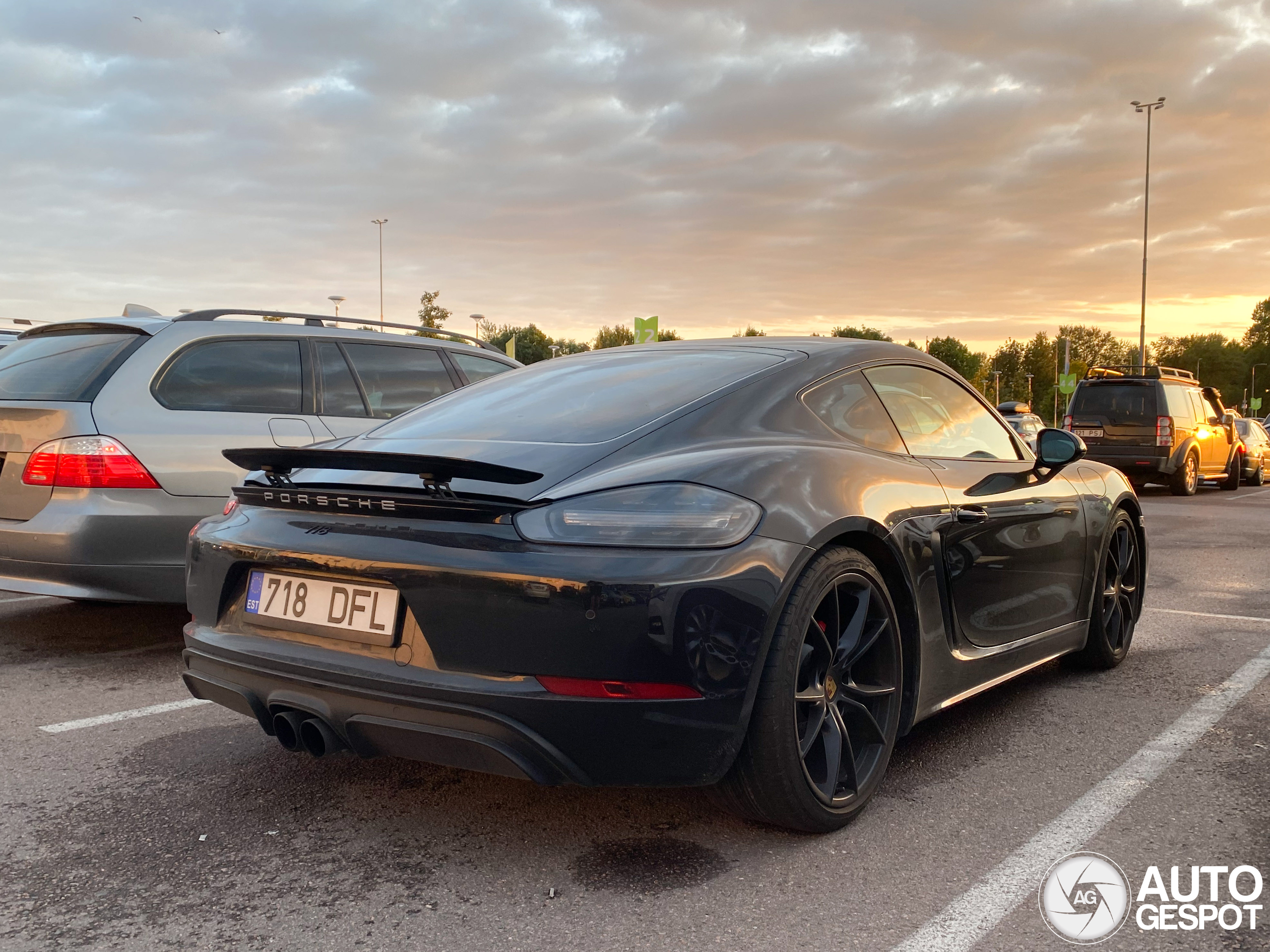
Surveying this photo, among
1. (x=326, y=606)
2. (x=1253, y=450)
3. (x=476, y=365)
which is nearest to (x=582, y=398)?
(x=326, y=606)

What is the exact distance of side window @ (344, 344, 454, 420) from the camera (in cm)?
599

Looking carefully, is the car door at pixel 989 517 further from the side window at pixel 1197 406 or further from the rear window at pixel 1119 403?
the side window at pixel 1197 406

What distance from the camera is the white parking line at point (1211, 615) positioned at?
6.14 m

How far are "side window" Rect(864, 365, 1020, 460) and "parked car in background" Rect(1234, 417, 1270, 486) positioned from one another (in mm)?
19950

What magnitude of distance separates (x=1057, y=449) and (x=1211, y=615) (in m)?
2.84

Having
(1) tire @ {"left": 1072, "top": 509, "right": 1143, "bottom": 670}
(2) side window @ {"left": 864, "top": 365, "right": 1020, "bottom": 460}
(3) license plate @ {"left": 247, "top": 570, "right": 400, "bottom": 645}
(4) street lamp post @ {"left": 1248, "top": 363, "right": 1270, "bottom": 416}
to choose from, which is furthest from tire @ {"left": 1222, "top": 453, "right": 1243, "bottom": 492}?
(4) street lamp post @ {"left": 1248, "top": 363, "right": 1270, "bottom": 416}

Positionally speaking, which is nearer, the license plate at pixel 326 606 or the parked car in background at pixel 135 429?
the license plate at pixel 326 606

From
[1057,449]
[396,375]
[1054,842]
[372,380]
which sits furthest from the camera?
[396,375]

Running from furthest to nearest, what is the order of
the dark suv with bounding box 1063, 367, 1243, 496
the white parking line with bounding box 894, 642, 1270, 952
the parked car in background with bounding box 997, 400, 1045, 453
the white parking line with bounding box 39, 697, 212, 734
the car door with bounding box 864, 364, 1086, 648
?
the parked car in background with bounding box 997, 400, 1045, 453
the dark suv with bounding box 1063, 367, 1243, 496
the white parking line with bounding box 39, 697, 212, 734
the car door with bounding box 864, 364, 1086, 648
the white parking line with bounding box 894, 642, 1270, 952

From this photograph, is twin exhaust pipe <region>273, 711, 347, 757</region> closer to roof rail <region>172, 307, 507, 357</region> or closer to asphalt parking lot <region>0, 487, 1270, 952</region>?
asphalt parking lot <region>0, 487, 1270, 952</region>

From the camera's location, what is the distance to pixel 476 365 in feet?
22.2

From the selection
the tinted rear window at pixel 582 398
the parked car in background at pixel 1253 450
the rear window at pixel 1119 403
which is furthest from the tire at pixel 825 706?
the parked car in background at pixel 1253 450

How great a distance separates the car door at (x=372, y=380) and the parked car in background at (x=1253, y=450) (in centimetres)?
1950

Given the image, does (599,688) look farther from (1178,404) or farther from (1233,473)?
(1233,473)
